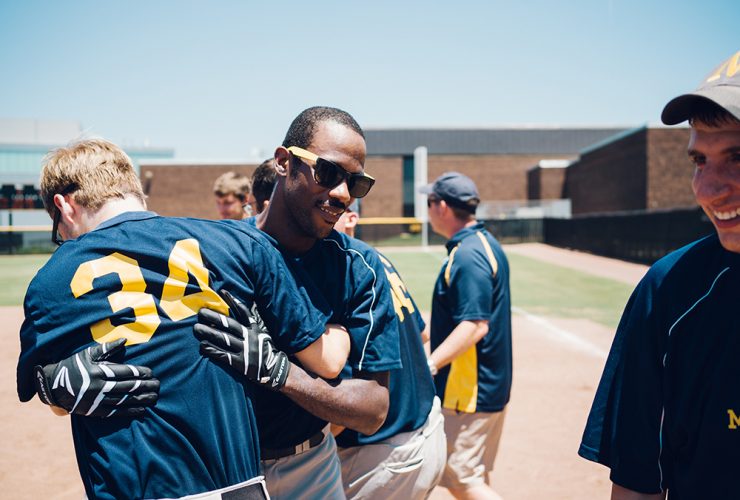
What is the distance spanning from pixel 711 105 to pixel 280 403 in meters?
1.65

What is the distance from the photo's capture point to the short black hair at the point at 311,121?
2.27 meters

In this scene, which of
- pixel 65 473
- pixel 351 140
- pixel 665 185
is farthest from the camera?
pixel 665 185

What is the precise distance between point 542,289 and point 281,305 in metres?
16.4

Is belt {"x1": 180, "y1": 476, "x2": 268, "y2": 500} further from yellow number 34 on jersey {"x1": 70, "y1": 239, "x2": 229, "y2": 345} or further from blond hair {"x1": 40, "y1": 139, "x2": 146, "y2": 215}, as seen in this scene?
blond hair {"x1": 40, "y1": 139, "x2": 146, "y2": 215}

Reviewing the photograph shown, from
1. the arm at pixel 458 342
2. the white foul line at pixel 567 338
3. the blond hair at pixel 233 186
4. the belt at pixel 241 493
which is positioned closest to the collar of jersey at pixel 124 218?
the belt at pixel 241 493

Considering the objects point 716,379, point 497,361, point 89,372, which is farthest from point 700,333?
point 497,361

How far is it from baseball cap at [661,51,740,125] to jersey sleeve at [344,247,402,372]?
1145 millimetres

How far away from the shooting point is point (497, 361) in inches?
154

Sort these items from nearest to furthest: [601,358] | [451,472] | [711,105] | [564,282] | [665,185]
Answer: [711,105], [451,472], [601,358], [564,282], [665,185]

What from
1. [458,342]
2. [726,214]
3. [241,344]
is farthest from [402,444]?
A: [726,214]

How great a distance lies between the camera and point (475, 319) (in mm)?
3713

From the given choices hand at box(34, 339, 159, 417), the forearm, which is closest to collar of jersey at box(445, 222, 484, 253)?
the forearm

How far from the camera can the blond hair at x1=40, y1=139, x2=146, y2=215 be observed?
1926mm

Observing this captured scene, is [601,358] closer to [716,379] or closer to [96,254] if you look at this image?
[716,379]
